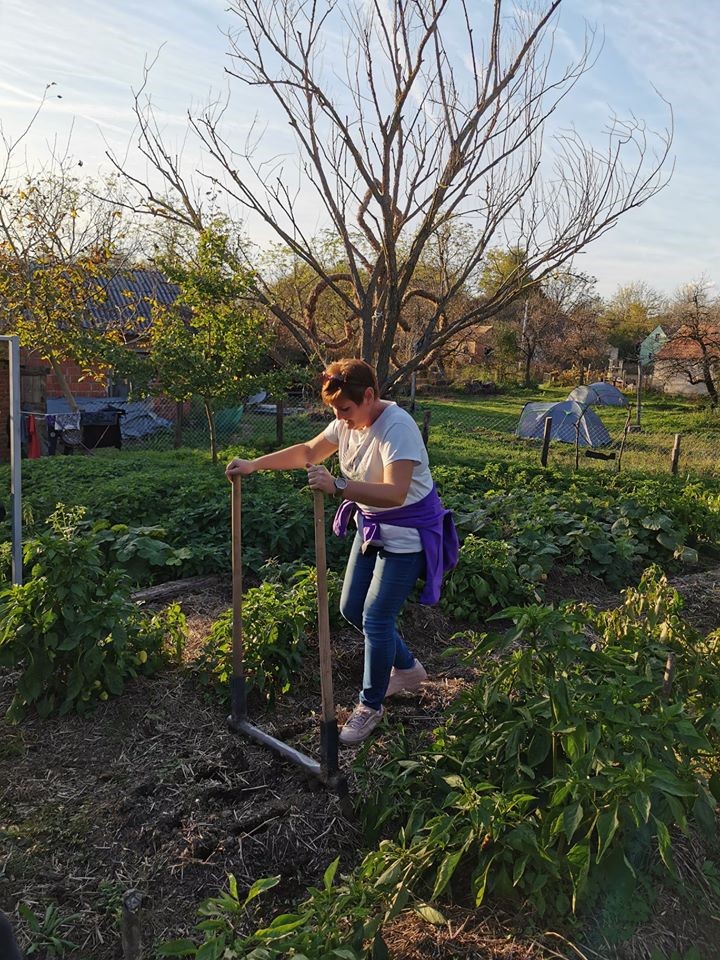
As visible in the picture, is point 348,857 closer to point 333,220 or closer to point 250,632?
point 250,632

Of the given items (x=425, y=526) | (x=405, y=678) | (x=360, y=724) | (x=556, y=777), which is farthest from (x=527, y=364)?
(x=556, y=777)

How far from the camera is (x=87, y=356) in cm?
1197

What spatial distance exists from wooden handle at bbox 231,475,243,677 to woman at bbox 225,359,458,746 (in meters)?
0.10

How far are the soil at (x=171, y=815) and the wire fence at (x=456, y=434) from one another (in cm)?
724

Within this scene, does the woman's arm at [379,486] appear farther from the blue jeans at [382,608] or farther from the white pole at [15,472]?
the white pole at [15,472]

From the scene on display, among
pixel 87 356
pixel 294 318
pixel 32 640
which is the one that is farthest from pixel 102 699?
pixel 87 356

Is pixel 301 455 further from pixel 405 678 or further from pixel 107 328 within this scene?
pixel 107 328

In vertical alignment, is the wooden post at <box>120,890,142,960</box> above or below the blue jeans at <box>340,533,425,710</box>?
below

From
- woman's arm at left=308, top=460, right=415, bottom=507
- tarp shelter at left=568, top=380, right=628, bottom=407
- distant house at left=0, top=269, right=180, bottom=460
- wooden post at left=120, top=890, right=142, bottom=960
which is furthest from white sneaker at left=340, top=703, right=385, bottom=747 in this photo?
tarp shelter at left=568, top=380, right=628, bottom=407

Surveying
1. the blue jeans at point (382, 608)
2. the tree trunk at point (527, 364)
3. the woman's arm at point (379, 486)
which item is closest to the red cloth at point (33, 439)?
the blue jeans at point (382, 608)

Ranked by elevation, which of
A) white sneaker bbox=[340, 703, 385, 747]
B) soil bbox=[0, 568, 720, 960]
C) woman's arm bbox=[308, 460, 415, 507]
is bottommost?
soil bbox=[0, 568, 720, 960]

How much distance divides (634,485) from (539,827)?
5945 millimetres

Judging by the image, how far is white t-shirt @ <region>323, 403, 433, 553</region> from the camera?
2777 millimetres

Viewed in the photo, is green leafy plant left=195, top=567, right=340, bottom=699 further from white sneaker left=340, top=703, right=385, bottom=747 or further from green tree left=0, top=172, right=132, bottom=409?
green tree left=0, top=172, right=132, bottom=409
